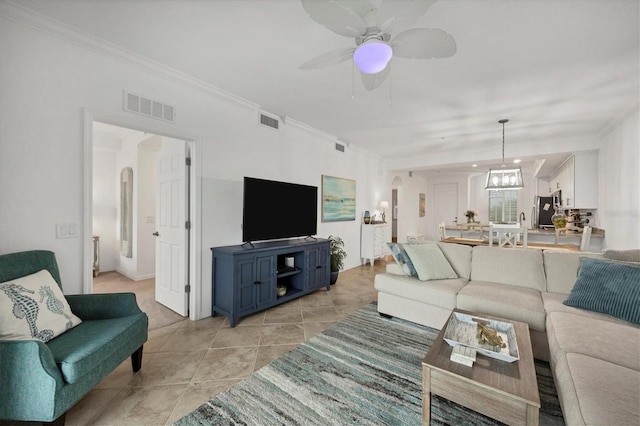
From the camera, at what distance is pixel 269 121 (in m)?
3.72

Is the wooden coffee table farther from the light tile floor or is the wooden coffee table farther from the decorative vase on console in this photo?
the decorative vase on console

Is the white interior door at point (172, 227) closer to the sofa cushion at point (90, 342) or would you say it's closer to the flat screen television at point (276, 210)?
the flat screen television at point (276, 210)

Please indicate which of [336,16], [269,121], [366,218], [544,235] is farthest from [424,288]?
[544,235]

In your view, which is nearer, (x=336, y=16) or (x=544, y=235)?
(x=336, y=16)

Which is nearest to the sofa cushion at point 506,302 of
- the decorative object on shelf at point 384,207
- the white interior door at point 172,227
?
the white interior door at point 172,227

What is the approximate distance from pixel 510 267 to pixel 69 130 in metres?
4.46

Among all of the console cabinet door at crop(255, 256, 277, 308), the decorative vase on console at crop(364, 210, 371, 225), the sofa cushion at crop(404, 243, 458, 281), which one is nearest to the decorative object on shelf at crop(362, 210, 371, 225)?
the decorative vase on console at crop(364, 210, 371, 225)

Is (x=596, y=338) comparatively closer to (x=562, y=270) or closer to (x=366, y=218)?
(x=562, y=270)

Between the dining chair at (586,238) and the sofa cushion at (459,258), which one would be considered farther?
the dining chair at (586,238)

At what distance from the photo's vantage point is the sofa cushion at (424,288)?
103 inches

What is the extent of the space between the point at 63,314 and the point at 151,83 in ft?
6.92

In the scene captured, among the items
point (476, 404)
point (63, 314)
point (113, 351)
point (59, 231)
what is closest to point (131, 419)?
point (113, 351)

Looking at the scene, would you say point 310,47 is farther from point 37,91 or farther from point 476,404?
point 476,404

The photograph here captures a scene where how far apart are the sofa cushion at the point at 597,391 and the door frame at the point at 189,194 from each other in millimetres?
3122
